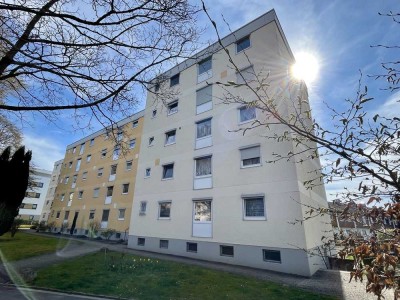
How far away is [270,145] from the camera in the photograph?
12.9m

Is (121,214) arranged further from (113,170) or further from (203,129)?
(203,129)

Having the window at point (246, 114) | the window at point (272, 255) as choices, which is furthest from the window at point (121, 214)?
the window at point (272, 255)

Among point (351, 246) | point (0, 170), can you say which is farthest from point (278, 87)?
point (0, 170)

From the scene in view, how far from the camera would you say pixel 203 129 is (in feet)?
55.1

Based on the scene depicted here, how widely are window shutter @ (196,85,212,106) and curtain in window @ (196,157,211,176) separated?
4.68m

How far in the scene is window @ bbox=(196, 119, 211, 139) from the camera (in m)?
16.5

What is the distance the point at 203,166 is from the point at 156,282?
8.54 metres

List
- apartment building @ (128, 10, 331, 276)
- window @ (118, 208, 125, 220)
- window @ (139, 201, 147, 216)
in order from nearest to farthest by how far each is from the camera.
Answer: apartment building @ (128, 10, 331, 276), window @ (139, 201, 147, 216), window @ (118, 208, 125, 220)

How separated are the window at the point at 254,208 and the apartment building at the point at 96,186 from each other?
459 inches

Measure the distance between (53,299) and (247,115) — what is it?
12775 millimetres

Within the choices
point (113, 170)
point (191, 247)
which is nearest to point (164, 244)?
point (191, 247)

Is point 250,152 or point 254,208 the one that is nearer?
point 254,208

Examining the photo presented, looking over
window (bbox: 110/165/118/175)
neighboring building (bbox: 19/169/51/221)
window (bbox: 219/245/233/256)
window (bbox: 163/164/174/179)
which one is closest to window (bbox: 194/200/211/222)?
window (bbox: 219/245/233/256)

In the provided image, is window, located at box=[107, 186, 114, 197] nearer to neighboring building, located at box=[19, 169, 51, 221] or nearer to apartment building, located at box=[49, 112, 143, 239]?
apartment building, located at box=[49, 112, 143, 239]
